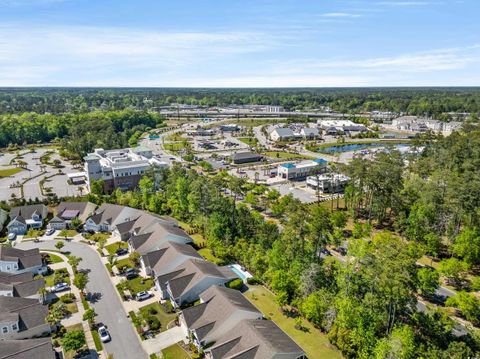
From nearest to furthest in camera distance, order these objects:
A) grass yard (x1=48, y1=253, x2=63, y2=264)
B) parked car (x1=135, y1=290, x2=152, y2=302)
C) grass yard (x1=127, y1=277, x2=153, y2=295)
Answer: parked car (x1=135, y1=290, x2=152, y2=302) → grass yard (x1=127, y1=277, x2=153, y2=295) → grass yard (x1=48, y1=253, x2=63, y2=264)

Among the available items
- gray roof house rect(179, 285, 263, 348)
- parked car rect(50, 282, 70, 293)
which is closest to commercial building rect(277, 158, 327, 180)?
gray roof house rect(179, 285, 263, 348)

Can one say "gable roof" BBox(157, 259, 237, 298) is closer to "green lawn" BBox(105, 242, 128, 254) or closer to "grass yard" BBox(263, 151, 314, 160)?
"green lawn" BBox(105, 242, 128, 254)

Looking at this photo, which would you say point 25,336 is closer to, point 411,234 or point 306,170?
point 411,234

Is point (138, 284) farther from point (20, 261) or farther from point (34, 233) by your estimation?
point (34, 233)

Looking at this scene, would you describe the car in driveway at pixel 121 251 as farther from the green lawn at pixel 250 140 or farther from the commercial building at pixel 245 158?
the green lawn at pixel 250 140

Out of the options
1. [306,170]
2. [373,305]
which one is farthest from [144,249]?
[306,170]

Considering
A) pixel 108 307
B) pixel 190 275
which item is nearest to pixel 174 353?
pixel 190 275
